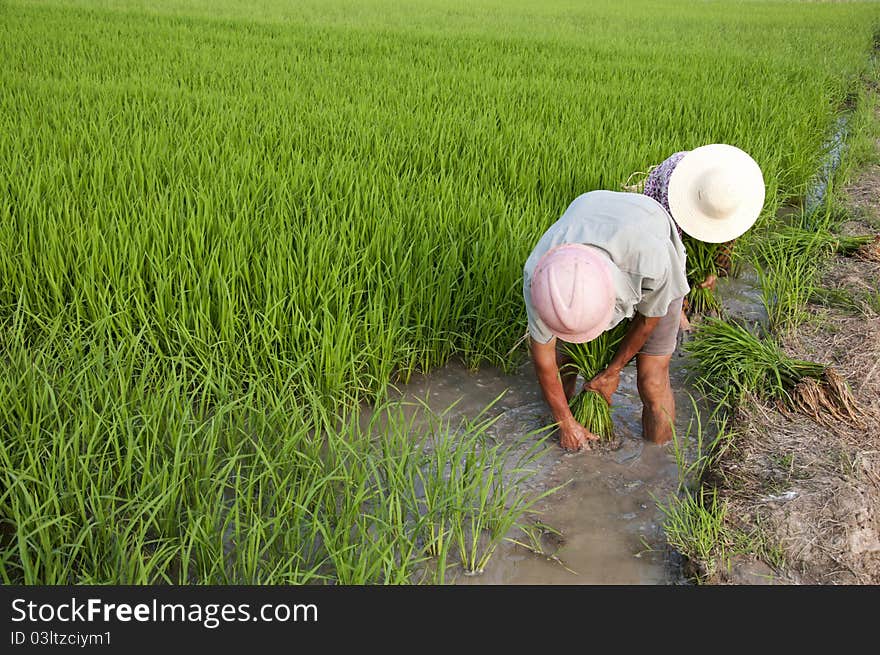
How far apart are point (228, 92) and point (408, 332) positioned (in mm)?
3687

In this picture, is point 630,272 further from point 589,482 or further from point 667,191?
point 667,191

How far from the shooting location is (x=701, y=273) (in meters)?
3.13

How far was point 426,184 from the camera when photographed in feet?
10.9

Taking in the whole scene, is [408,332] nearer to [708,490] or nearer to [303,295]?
[303,295]

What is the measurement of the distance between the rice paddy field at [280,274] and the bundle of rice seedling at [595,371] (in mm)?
246

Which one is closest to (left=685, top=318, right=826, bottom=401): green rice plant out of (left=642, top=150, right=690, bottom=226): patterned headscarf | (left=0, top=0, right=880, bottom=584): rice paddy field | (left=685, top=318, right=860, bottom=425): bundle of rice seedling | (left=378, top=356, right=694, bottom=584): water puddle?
(left=685, top=318, right=860, bottom=425): bundle of rice seedling

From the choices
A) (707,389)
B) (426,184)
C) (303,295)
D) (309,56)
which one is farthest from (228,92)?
(707,389)

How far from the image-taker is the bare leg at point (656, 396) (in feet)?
7.13

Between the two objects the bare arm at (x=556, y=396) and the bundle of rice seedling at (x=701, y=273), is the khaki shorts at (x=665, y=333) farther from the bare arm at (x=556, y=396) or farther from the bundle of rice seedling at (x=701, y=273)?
the bundle of rice seedling at (x=701, y=273)

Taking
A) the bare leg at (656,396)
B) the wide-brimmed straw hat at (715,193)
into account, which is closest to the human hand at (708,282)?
the wide-brimmed straw hat at (715,193)

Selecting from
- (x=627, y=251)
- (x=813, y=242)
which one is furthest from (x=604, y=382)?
(x=813, y=242)

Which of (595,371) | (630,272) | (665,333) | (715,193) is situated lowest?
(595,371)

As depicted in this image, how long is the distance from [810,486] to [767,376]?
1.83ft
